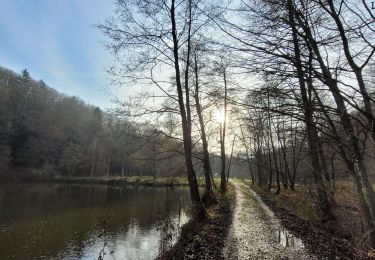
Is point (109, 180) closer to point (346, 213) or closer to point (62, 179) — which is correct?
point (62, 179)

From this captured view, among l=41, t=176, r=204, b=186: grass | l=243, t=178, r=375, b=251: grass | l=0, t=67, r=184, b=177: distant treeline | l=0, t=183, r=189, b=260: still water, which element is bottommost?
l=0, t=183, r=189, b=260: still water

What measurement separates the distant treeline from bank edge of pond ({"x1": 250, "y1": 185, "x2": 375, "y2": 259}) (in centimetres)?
4225

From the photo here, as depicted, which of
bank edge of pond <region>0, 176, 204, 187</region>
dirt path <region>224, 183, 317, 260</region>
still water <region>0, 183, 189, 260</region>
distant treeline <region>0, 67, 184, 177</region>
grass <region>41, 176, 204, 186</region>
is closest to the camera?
dirt path <region>224, 183, 317, 260</region>

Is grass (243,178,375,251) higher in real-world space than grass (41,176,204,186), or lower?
lower

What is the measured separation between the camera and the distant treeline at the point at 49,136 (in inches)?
2222

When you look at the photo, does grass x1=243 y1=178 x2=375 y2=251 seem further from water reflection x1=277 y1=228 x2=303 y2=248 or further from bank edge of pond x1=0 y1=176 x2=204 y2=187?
bank edge of pond x1=0 y1=176 x2=204 y2=187

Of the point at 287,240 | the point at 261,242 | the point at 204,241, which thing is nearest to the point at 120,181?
the point at 204,241

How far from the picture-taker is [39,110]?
65062 mm

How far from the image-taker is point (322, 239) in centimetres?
758

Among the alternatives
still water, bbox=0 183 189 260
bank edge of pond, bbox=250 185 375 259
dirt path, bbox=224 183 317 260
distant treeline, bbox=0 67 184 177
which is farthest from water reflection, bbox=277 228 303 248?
distant treeline, bbox=0 67 184 177

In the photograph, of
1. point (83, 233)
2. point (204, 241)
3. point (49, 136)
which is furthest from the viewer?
point (49, 136)

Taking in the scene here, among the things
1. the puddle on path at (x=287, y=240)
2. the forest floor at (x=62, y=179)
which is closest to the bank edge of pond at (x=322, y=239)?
the puddle on path at (x=287, y=240)

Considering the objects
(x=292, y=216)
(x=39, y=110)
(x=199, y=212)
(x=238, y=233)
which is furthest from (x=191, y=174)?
(x=39, y=110)

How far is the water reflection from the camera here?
7500 millimetres
